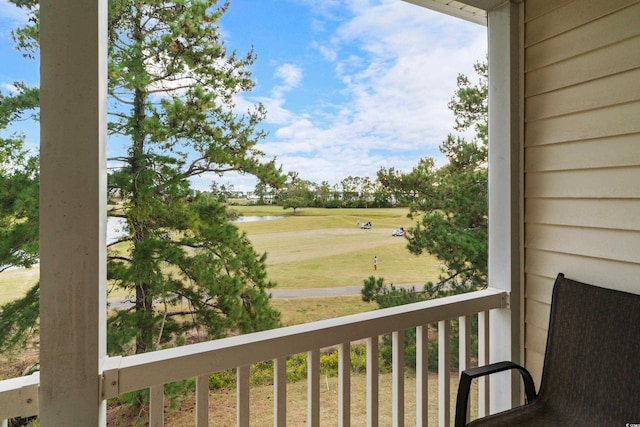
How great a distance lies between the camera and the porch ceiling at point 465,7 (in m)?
1.80

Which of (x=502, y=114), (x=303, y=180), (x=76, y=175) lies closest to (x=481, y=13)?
(x=502, y=114)

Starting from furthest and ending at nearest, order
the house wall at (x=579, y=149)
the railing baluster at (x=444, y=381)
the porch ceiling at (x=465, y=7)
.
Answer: the porch ceiling at (x=465, y=7), the railing baluster at (x=444, y=381), the house wall at (x=579, y=149)

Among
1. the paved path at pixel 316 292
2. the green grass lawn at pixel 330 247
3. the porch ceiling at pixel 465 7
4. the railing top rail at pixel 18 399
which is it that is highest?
the porch ceiling at pixel 465 7

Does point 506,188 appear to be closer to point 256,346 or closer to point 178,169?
point 256,346

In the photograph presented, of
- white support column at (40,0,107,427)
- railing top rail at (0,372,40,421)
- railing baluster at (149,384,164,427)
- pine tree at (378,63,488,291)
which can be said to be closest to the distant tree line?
pine tree at (378,63,488,291)

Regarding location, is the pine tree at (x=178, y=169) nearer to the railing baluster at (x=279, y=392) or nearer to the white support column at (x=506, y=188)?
the railing baluster at (x=279, y=392)

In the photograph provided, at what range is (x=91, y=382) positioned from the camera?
3.27 feet

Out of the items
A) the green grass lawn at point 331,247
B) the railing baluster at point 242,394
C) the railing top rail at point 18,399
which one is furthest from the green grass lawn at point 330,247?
the railing top rail at point 18,399

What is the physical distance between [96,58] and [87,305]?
73 centimetres

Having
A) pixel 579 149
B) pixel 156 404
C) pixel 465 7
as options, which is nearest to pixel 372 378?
pixel 156 404

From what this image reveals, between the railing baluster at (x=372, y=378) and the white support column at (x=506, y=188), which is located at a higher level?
the white support column at (x=506, y=188)

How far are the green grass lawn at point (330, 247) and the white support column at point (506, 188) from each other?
575 millimetres

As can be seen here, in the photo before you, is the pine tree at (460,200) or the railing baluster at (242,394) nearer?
the railing baluster at (242,394)

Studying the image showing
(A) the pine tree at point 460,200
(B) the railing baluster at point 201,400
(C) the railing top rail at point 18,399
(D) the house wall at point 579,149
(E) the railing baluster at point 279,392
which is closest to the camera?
(C) the railing top rail at point 18,399
